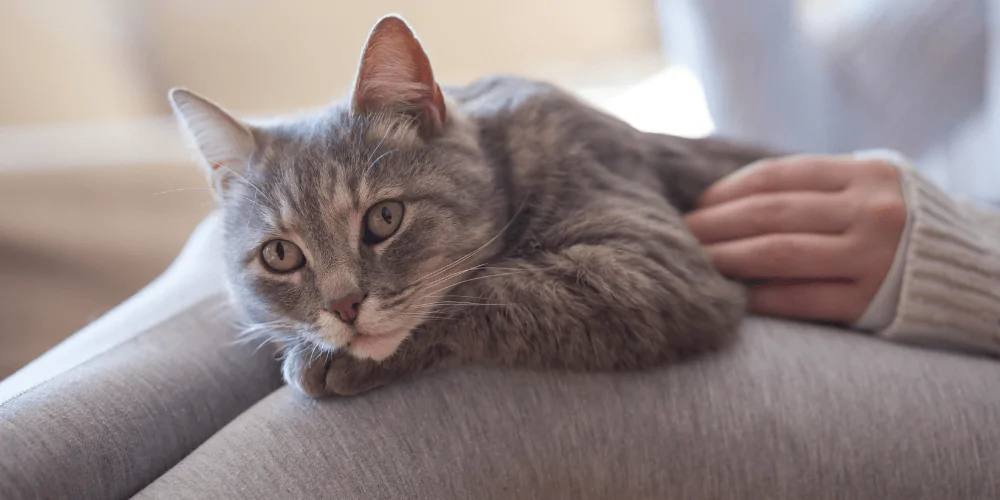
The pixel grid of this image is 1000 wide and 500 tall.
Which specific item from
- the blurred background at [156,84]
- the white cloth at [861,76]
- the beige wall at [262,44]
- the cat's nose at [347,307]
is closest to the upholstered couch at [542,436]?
the cat's nose at [347,307]

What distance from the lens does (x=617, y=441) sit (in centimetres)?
85

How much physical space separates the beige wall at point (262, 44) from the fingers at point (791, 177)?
1415mm

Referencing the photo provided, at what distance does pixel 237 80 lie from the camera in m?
2.65

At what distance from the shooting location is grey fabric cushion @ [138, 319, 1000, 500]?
2.66ft

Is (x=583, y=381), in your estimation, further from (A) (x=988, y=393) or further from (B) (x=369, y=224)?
(A) (x=988, y=393)

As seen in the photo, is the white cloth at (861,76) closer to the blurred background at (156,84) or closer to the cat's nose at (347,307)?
the blurred background at (156,84)

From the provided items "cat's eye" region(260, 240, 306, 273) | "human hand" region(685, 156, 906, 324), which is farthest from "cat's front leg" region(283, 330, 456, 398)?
"human hand" region(685, 156, 906, 324)

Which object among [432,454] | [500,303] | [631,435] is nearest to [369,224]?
[500,303]

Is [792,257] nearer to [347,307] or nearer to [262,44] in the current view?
[347,307]

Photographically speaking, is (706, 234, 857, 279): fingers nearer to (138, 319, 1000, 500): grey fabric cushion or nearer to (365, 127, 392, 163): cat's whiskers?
(138, 319, 1000, 500): grey fabric cushion

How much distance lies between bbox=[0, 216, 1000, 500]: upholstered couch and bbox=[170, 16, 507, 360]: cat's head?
125 mm

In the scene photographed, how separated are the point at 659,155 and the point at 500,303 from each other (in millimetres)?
507

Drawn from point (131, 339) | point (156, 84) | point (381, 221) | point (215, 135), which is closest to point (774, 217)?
point (381, 221)

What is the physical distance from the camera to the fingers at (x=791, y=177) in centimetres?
120
